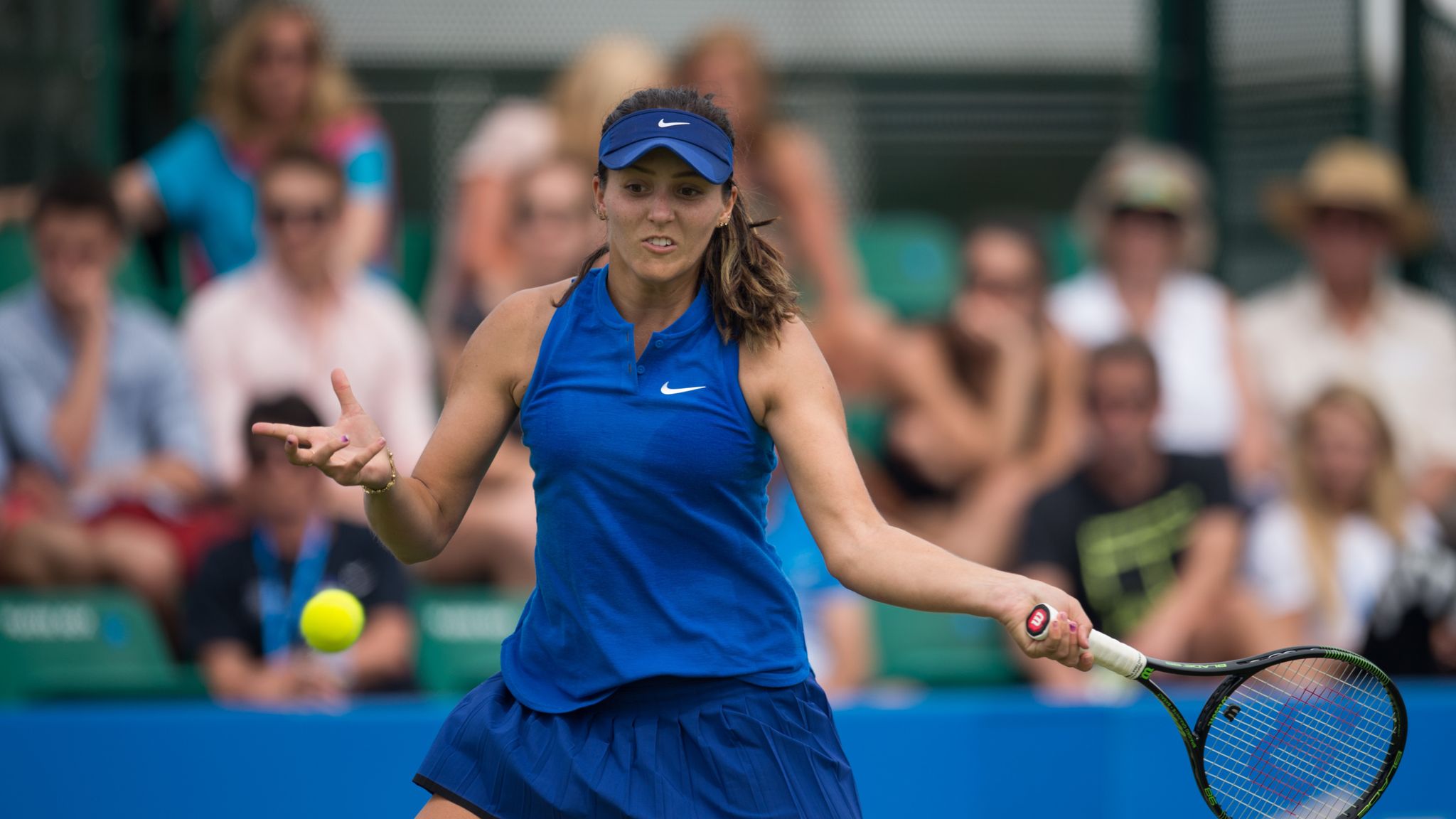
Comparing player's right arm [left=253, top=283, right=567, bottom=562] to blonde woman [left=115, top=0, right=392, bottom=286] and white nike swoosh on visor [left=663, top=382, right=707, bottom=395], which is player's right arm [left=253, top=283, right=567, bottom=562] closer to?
white nike swoosh on visor [left=663, top=382, right=707, bottom=395]

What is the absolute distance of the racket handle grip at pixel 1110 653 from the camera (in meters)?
2.79

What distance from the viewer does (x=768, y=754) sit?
303cm

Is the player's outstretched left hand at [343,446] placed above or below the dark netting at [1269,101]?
below

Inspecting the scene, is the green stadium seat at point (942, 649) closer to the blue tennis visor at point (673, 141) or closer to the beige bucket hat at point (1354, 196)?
the beige bucket hat at point (1354, 196)

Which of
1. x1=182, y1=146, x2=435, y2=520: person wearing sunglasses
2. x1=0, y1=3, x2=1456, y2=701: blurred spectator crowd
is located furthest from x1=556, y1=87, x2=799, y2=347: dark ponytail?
x1=182, y1=146, x2=435, y2=520: person wearing sunglasses

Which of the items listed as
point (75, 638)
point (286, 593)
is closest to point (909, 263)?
point (286, 593)

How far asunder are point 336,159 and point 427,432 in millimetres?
1174

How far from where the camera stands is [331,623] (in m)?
3.37

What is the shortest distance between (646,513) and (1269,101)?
563 centimetres

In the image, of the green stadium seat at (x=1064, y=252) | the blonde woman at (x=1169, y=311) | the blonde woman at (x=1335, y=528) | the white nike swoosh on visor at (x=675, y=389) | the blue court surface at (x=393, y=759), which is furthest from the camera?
the green stadium seat at (x=1064, y=252)

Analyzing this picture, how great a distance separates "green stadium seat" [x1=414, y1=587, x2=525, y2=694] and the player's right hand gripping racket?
83.8 inches

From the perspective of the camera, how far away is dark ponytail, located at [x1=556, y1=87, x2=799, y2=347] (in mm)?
3055

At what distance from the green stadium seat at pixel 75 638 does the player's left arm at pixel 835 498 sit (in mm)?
2798

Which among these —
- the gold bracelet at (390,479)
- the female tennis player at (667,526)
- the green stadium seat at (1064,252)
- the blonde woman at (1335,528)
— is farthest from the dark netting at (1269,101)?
the gold bracelet at (390,479)
